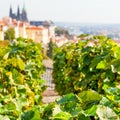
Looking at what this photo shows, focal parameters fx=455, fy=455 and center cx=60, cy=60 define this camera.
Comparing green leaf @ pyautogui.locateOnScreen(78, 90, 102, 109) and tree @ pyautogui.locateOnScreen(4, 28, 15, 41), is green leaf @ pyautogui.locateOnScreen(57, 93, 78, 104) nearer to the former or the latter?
green leaf @ pyautogui.locateOnScreen(78, 90, 102, 109)

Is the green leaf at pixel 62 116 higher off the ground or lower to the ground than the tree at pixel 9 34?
higher

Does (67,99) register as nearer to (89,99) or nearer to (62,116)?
(89,99)

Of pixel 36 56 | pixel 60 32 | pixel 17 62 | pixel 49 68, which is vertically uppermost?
pixel 17 62

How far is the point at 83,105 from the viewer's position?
7.14 feet

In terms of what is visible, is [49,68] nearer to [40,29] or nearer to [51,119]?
[51,119]

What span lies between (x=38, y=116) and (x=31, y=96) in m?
2.42

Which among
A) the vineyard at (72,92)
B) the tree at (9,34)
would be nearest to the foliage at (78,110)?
the vineyard at (72,92)

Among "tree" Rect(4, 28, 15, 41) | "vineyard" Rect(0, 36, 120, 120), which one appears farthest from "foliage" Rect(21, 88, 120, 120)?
"tree" Rect(4, 28, 15, 41)

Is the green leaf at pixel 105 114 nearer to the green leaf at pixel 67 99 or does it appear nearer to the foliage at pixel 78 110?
the foliage at pixel 78 110

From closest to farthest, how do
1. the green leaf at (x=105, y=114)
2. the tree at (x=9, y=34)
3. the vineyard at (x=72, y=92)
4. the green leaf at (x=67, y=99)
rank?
1. the green leaf at (x=105, y=114)
2. the vineyard at (x=72, y=92)
3. the green leaf at (x=67, y=99)
4. the tree at (x=9, y=34)

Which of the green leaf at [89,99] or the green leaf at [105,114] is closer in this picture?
the green leaf at [105,114]

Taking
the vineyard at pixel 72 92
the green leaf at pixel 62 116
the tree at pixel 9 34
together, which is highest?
the green leaf at pixel 62 116

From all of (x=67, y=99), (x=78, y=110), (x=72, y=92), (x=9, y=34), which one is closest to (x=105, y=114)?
(x=78, y=110)

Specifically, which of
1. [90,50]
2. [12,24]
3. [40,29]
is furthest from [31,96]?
[40,29]
